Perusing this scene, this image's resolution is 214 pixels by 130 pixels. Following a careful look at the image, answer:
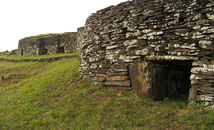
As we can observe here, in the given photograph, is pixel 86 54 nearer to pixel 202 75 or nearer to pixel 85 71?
pixel 85 71

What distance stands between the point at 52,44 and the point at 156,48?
21.8m

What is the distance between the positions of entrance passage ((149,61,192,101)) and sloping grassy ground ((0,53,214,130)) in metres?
0.48

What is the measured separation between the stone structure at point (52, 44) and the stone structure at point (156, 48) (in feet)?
49.7

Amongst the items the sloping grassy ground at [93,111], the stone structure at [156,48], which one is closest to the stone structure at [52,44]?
the stone structure at [156,48]

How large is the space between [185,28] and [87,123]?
14.9ft

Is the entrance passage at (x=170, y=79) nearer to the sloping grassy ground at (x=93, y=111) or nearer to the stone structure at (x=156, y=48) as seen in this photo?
Result: the stone structure at (x=156, y=48)

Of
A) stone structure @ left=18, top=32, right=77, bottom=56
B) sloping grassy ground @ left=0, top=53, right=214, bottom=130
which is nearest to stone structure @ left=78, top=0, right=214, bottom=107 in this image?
sloping grassy ground @ left=0, top=53, right=214, bottom=130

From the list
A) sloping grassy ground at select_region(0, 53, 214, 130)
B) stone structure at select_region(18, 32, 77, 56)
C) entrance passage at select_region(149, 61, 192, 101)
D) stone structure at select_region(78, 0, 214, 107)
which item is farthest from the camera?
→ stone structure at select_region(18, 32, 77, 56)

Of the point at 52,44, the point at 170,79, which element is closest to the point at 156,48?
the point at 170,79

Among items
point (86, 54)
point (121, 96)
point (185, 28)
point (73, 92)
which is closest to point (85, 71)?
point (86, 54)

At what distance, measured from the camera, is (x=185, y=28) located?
540 centimetres

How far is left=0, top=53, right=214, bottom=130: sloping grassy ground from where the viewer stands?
469cm

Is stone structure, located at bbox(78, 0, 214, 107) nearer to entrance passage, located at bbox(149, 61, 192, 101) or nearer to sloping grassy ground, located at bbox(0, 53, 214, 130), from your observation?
entrance passage, located at bbox(149, 61, 192, 101)

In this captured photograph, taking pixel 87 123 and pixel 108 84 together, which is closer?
pixel 87 123
